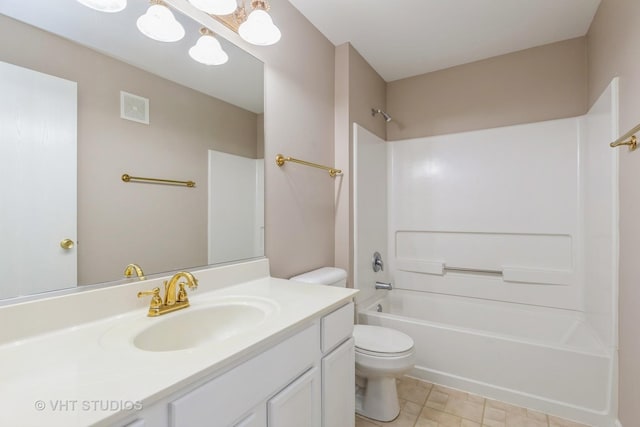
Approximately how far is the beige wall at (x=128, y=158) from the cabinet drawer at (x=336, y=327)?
0.60 m

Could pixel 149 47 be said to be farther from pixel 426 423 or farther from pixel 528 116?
pixel 528 116

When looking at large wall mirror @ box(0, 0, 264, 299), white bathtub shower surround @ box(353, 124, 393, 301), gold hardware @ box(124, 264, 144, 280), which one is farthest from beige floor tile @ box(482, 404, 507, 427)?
gold hardware @ box(124, 264, 144, 280)

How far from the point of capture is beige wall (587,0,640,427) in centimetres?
126

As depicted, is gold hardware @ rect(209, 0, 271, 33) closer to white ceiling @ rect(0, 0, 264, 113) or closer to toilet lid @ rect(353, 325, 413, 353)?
white ceiling @ rect(0, 0, 264, 113)

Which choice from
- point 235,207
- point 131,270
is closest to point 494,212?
point 235,207

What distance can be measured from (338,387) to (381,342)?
0.57 metres

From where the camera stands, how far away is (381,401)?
1602 millimetres

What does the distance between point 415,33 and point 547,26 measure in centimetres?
86

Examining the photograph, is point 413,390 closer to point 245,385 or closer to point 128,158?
point 245,385

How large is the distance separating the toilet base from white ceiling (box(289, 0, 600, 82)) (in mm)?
2175

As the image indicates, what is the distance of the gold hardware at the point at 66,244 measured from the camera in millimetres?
880

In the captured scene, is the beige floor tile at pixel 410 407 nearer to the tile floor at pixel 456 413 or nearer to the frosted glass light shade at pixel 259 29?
the tile floor at pixel 456 413

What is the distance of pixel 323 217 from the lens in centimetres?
198

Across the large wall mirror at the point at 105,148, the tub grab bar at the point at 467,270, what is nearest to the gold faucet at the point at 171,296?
the large wall mirror at the point at 105,148
